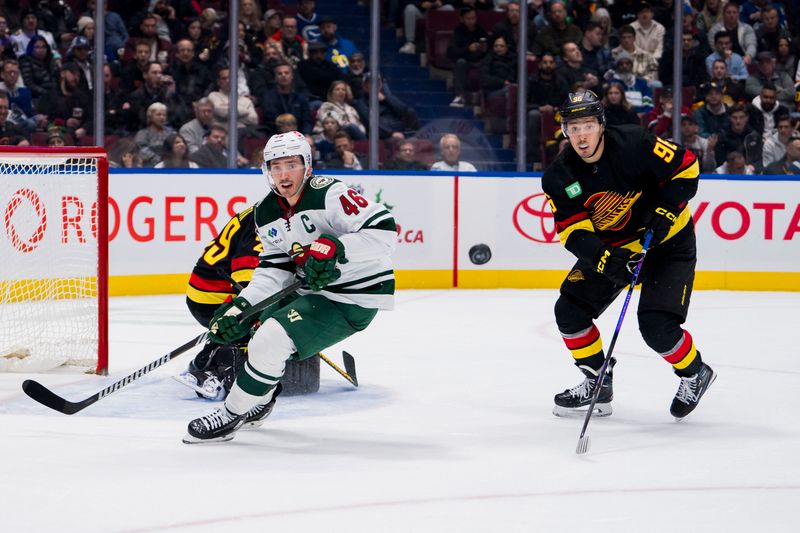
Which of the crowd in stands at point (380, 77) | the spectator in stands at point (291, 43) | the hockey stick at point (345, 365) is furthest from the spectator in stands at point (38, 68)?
the hockey stick at point (345, 365)

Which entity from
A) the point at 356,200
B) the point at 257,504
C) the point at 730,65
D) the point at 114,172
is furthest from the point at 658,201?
the point at 730,65

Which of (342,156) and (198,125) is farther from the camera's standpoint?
(342,156)

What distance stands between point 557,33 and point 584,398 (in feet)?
16.7

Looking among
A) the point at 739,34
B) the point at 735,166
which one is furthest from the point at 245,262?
the point at 739,34

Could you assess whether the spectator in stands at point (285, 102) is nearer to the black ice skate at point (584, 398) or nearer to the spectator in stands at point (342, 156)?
the spectator in stands at point (342, 156)

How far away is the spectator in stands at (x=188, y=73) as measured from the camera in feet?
26.7

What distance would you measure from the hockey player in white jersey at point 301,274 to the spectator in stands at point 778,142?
5.41 meters

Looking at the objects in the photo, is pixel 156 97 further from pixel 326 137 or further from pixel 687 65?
pixel 687 65

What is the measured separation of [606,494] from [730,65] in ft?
21.2

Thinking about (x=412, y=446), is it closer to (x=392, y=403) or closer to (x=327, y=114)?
(x=392, y=403)

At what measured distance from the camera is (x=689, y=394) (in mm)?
4188

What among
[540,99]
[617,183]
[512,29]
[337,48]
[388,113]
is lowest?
[617,183]

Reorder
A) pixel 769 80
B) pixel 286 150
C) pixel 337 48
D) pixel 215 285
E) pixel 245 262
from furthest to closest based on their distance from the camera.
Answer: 1. pixel 769 80
2. pixel 337 48
3. pixel 215 285
4. pixel 245 262
5. pixel 286 150

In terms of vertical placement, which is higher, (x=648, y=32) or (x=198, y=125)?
(x=648, y=32)
